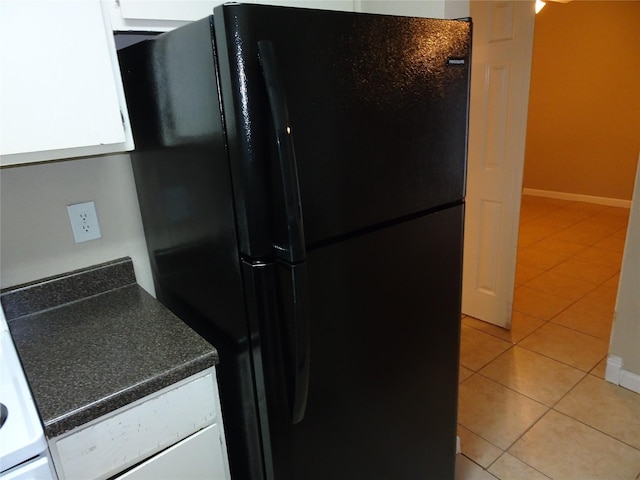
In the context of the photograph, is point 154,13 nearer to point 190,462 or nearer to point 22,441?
point 22,441

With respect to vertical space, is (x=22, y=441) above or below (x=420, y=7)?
below

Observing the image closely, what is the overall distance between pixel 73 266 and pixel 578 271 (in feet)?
11.5

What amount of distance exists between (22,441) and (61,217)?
73cm

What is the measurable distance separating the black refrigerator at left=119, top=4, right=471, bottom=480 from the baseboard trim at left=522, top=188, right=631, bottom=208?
4.63 m

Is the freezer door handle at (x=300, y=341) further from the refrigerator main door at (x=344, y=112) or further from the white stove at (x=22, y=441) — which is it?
the white stove at (x=22, y=441)

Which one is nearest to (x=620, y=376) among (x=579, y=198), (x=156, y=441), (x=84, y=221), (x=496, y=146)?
(x=496, y=146)

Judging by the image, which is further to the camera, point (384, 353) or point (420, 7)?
point (420, 7)

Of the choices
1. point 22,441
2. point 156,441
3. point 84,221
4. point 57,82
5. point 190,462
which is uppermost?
point 57,82

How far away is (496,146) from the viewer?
2.56 m

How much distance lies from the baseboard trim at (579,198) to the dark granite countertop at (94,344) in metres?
5.25

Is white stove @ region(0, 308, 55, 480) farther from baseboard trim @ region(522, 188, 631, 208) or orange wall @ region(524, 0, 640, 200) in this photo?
baseboard trim @ region(522, 188, 631, 208)

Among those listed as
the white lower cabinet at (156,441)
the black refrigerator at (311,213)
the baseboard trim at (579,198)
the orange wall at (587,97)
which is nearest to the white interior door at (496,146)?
the black refrigerator at (311,213)

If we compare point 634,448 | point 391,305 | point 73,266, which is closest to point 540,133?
point 634,448

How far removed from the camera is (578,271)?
354cm
